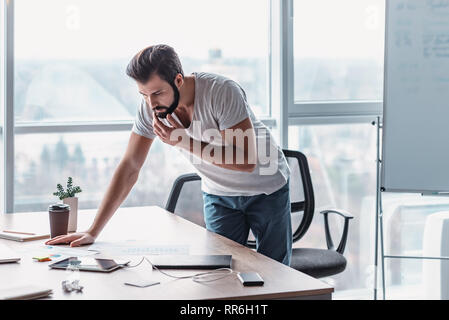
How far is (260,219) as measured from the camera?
2.53 metres

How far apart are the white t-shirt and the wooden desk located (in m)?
0.26

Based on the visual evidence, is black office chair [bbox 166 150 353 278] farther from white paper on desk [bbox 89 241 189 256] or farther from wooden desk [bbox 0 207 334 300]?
white paper on desk [bbox 89 241 189 256]

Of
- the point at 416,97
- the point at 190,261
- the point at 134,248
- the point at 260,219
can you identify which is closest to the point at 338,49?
the point at 416,97

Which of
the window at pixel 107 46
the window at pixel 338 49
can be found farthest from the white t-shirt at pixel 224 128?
the window at pixel 338 49

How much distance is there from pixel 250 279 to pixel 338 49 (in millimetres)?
2380

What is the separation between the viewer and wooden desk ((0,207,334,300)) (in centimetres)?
157

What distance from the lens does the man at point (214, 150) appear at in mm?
2197

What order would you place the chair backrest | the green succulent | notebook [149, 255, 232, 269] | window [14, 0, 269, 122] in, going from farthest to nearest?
window [14, 0, 269, 122] → the chair backrest → the green succulent → notebook [149, 255, 232, 269]

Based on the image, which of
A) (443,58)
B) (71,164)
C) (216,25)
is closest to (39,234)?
(71,164)

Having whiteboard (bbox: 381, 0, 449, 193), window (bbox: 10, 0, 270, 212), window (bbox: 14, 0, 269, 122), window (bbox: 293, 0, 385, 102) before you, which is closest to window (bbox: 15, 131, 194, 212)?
window (bbox: 10, 0, 270, 212)

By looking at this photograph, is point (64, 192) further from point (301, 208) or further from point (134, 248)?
point (301, 208)

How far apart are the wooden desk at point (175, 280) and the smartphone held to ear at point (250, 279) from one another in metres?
0.02
